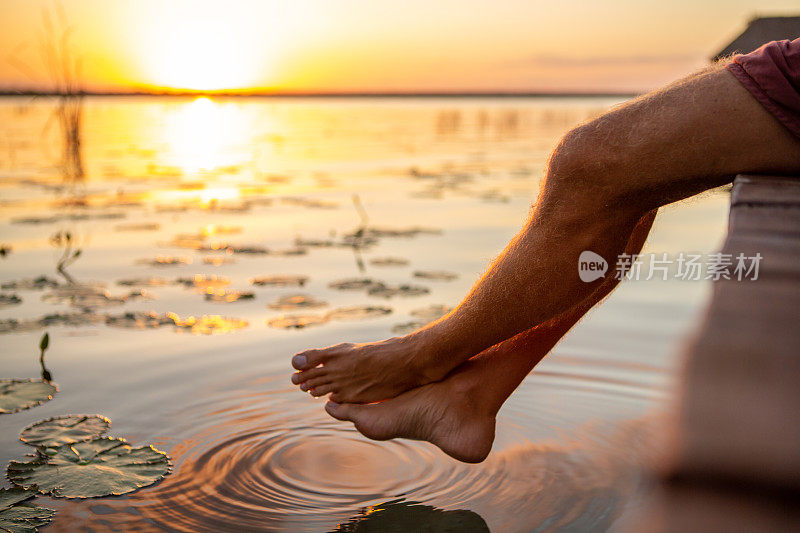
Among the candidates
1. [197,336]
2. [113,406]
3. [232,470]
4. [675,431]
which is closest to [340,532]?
[232,470]

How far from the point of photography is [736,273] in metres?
0.67

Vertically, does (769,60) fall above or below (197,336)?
above

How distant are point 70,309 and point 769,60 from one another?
7.45 feet

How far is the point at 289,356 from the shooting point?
2.14m

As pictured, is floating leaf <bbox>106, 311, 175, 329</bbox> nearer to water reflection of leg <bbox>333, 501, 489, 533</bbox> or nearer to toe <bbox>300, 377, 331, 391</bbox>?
toe <bbox>300, 377, 331, 391</bbox>

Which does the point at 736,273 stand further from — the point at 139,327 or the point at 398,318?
the point at 139,327

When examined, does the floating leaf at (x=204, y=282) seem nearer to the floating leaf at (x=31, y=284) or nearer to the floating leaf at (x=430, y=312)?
the floating leaf at (x=31, y=284)

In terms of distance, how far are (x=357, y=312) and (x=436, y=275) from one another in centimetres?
63

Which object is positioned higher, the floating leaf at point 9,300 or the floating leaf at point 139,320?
the floating leaf at point 9,300

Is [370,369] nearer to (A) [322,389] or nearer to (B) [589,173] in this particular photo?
(A) [322,389]

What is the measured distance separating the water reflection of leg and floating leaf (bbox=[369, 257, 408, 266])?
2.01 meters

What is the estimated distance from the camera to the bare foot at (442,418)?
4.77 ft

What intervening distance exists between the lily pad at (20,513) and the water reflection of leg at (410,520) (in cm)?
47

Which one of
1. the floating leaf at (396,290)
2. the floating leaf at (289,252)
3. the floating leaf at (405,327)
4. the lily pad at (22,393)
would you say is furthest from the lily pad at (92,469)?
the floating leaf at (289,252)
